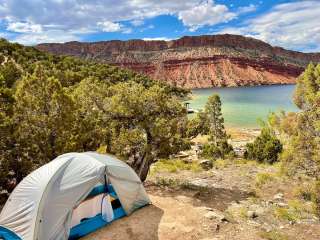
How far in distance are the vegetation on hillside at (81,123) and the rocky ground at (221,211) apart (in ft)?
7.93

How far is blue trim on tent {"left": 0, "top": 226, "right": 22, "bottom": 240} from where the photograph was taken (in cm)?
1034

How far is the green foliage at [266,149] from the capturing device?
26125mm

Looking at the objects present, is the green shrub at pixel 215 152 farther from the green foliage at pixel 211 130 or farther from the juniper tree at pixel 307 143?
the juniper tree at pixel 307 143

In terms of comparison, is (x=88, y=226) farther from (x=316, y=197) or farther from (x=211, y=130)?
(x=211, y=130)

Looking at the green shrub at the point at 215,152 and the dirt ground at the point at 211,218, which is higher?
the dirt ground at the point at 211,218

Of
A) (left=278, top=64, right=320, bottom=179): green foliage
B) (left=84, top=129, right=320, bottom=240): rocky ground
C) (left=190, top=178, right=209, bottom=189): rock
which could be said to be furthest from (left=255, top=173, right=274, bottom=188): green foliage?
(left=278, top=64, right=320, bottom=179): green foliage

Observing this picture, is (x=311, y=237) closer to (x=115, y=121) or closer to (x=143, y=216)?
(x=143, y=216)

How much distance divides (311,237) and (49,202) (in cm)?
884

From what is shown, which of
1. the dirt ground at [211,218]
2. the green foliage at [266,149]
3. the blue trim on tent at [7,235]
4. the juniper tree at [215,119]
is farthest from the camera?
the juniper tree at [215,119]

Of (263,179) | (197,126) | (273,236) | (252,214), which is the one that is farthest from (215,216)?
(263,179)

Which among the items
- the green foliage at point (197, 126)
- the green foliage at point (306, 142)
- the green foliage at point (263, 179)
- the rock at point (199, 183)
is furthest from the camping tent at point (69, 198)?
the green foliage at point (263, 179)

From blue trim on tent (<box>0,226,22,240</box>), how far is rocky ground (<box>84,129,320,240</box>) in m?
2.28

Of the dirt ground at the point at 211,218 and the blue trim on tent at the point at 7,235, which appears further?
the dirt ground at the point at 211,218

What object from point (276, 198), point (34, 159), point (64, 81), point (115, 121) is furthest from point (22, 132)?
point (64, 81)
